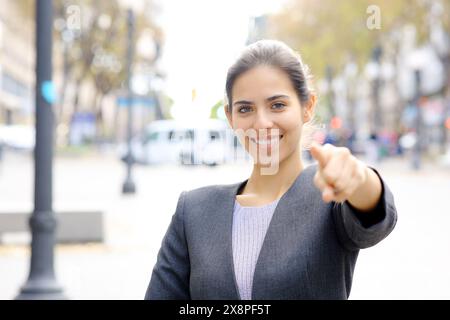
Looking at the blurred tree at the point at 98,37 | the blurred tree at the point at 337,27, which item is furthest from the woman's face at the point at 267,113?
the blurred tree at the point at 98,37

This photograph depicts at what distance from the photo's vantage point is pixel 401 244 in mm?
10891

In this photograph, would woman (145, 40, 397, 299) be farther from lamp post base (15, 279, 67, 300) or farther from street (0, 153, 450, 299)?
lamp post base (15, 279, 67, 300)

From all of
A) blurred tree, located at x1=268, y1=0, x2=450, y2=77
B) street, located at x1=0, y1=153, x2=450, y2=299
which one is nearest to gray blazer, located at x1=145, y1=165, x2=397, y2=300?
street, located at x1=0, y1=153, x2=450, y2=299

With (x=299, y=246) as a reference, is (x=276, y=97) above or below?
above

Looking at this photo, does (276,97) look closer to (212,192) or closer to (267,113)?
(267,113)

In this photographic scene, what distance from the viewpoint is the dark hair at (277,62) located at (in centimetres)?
207

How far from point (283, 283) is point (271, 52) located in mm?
528

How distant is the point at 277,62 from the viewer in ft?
6.79

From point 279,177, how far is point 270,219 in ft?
0.37

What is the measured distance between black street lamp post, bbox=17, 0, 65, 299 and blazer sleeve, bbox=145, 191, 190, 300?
203 inches

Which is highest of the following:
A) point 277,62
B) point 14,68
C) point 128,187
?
point 14,68

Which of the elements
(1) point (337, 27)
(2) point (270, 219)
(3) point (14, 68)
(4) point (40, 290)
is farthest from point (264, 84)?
(3) point (14, 68)
